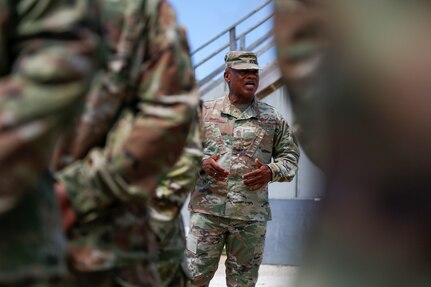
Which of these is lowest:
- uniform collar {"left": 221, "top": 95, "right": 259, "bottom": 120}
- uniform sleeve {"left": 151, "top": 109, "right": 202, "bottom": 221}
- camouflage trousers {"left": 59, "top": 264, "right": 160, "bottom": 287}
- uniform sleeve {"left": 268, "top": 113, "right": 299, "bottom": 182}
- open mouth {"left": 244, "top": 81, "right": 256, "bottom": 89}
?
camouflage trousers {"left": 59, "top": 264, "right": 160, "bottom": 287}

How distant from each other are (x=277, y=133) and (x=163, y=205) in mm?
3100

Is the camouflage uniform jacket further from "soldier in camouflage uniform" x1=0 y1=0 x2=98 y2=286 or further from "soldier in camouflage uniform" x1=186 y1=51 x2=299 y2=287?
"soldier in camouflage uniform" x1=0 y1=0 x2=98 y2=286

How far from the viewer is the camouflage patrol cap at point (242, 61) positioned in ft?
20.7

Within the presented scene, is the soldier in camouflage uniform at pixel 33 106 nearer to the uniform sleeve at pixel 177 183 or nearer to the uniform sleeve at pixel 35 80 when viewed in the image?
the uniform sleeve at pixel 35 80

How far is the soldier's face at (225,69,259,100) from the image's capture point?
6301 mm

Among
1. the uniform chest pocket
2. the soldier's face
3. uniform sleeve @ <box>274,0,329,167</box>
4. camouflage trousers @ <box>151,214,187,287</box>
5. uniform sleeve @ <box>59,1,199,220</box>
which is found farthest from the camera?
the soldier's face

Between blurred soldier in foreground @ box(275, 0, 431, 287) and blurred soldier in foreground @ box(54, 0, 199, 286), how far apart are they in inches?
36.7

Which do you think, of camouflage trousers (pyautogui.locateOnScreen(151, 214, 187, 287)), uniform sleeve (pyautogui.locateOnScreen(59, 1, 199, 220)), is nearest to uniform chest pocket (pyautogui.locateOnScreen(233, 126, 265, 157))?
camouflage trousers (pyautogui.locateOnScreen(151, 214, 187, 287))

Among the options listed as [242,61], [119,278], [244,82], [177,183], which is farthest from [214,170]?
[119,278]

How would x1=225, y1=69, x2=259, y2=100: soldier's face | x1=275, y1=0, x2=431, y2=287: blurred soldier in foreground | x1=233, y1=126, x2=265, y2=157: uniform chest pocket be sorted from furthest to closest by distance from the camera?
x1=225, y1=69, x2=259, y2=100: soldier's face
x1=233, y1=126, x2=265, y2=157: uniform chest pocket
x1=275, y1=0, x2=431, y2=287: blurred soldier in foreground

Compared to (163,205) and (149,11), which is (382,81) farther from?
(163,205)

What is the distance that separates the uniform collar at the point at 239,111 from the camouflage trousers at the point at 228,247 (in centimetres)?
74

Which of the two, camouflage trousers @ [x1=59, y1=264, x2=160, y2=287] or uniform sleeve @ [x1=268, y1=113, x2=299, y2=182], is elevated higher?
uniform sleeve @ [x1=268, y1=113, x2=299, y2=182]

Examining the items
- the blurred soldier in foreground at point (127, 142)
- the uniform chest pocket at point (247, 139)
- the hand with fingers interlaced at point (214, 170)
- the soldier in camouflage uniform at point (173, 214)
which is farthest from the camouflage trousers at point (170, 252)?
the uniform chest pocket at point (247, 139)
